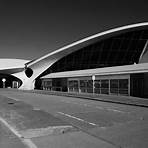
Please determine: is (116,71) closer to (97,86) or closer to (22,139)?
(97,86)

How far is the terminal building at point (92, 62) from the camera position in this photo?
109 ft

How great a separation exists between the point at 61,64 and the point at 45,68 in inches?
178

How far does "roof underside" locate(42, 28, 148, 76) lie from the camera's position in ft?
160

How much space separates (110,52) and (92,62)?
15.7 feet

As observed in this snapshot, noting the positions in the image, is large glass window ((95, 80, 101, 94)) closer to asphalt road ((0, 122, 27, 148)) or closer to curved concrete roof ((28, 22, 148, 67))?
curved concrete roof ((28, 22, 148, 67))

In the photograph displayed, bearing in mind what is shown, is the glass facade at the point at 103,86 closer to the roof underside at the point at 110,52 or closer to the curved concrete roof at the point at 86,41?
the curved concrete roof at the point at 86,41

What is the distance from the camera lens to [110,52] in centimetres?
5131

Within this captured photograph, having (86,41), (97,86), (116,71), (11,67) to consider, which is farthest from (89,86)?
(11,67)

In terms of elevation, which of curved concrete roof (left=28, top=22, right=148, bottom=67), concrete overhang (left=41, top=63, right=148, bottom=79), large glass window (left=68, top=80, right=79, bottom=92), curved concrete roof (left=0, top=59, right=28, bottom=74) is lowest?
large glass window (left=68, top=80, right=79, bottom=92)

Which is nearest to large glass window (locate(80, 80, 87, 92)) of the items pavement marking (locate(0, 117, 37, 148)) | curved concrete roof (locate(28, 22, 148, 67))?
curved concrete roof (locate(28, 22, 148, 67))

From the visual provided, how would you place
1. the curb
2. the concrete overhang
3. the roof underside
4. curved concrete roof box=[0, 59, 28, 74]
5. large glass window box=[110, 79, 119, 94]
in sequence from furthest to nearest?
curved concrete roof box=[0, 59, 28, 74] < the roof underside < large glass window box=[110, 79, 119, 94] < the concrete overhang < the curb

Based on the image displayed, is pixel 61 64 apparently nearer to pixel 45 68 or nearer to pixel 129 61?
pixel 45 68

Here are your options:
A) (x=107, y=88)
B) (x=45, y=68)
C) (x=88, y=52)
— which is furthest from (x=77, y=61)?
(x=107, y=88)

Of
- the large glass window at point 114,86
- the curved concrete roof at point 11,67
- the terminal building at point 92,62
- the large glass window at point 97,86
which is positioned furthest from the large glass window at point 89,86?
the curved concrete roof at point 11,67
